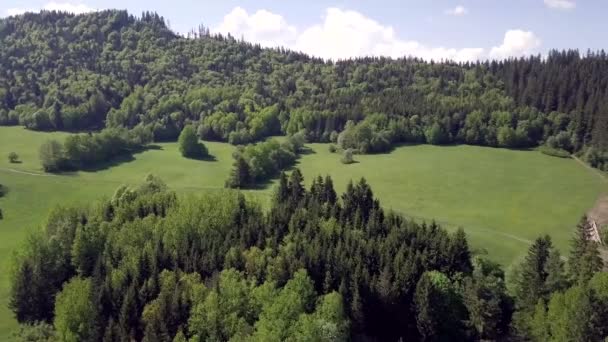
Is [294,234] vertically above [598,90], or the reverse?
[598,90]

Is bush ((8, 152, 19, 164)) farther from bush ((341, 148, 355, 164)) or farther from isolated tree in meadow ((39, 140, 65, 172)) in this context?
bush ((341, 148, 355, 164))

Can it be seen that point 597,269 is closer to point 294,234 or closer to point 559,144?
point 294,234

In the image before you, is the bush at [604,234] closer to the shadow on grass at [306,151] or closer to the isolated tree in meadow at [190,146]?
the shadow on grass at [306,151]

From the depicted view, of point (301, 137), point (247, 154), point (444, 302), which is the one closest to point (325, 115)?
point (301, 137)

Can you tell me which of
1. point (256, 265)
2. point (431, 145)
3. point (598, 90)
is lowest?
point (256, 265)

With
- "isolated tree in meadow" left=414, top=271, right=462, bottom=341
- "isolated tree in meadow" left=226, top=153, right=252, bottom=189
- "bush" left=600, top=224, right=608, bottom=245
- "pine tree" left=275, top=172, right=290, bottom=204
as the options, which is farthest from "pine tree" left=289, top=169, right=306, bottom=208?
"bush" left=600, top=224, right=608, bottom=245

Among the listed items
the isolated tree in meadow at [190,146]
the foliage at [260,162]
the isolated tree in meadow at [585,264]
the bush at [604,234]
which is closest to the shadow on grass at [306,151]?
the foliage at [260,162]

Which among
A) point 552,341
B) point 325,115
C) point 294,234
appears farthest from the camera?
point 325,115
